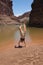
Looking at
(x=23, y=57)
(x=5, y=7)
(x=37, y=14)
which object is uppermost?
(x=23, y=57)

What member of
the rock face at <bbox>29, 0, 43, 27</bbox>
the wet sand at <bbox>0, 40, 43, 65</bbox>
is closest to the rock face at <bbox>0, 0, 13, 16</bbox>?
the rock face at <bbox>29, 0, 43, 27</bbox>

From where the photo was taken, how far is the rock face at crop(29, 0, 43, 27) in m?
63.0

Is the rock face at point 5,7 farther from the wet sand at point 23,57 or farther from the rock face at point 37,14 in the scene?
the wet sand at point 23,57

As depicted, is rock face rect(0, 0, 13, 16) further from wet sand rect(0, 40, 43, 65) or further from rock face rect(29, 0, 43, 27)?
wet sand rect(0, 40, 43, 65)

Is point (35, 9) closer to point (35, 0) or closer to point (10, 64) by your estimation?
point (35, 0)

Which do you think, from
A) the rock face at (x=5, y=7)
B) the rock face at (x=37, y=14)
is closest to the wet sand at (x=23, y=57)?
the rock face at (x=37, y=14)

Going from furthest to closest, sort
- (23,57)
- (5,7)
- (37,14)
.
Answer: (5,7), (37,14), (23,57)

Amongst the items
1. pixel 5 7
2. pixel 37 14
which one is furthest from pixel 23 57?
pixel 5 7

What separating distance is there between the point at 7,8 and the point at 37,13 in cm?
8224

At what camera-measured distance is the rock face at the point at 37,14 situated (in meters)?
63.0

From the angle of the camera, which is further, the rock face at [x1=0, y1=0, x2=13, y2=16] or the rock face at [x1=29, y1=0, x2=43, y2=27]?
the rock face at [x1=0, y1=0, x2=13, y2=16]

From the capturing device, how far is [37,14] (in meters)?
64.9

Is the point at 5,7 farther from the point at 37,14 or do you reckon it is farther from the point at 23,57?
the point at 23,57

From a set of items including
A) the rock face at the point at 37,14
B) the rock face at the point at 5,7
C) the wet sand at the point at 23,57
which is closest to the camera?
the wet sand at the point at 23,57
